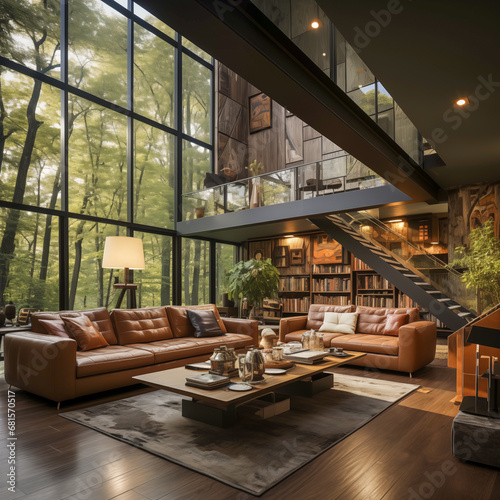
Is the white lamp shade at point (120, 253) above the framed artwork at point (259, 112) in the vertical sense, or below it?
below

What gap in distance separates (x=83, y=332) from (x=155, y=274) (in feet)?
15.7

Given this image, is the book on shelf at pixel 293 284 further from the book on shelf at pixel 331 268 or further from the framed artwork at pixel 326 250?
the framed artwork at pixel 326 250

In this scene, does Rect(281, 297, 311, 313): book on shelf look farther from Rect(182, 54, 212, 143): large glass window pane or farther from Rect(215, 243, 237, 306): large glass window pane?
Rect(182, 54, 212, 143): large glass window pane

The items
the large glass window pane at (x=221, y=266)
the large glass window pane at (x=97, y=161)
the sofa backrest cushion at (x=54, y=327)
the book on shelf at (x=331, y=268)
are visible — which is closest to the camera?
the sofa backrest cushion at (x=54, y=327)

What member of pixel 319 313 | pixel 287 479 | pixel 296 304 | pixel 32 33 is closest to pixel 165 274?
pixel 296 304

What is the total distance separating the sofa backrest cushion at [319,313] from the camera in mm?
6129

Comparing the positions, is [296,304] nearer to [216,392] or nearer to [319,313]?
[319,313]

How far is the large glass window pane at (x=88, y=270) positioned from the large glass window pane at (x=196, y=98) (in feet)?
12.7

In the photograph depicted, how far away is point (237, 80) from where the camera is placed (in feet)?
39.2

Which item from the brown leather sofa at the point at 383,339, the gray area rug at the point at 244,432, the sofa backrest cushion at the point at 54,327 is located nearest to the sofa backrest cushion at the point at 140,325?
the sofa backrest cushion at the point at 54,327

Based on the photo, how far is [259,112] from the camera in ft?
39.6

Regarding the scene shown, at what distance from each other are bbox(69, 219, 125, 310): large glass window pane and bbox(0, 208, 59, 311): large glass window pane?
397 millimetres

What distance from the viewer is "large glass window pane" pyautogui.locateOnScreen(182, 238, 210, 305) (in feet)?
31.9

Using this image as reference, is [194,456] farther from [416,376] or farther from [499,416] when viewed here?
[416,376]
